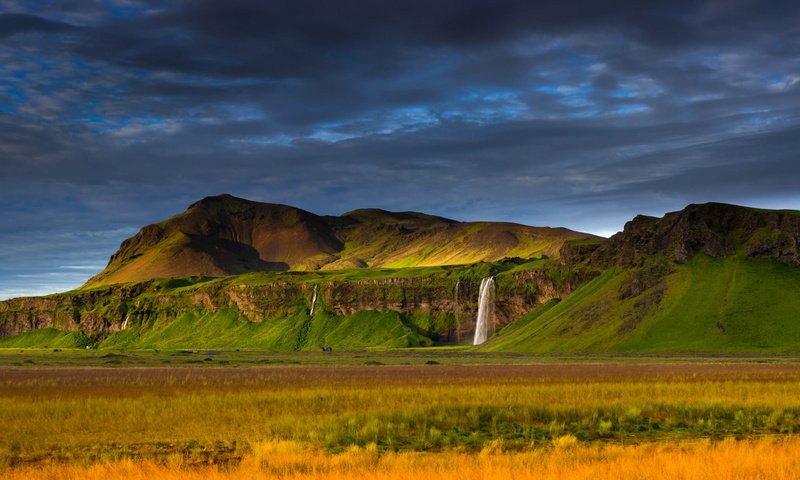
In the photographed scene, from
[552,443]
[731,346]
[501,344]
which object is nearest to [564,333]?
[501,344]

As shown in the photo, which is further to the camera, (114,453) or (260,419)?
(260,419)

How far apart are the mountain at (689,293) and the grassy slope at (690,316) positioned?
0.18 metres

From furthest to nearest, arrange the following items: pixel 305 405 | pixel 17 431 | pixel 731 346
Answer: pixel 731 346
pixel 305 405
pixel 17 431

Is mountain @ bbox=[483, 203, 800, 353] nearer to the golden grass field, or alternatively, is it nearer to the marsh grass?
the golden grass field

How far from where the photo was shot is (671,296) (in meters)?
167

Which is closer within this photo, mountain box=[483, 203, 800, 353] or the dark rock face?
mountain box=[483, 203, 800, 353]

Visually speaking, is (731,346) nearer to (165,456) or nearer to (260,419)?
(260,419)

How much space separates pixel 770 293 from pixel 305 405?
13412 centimetres

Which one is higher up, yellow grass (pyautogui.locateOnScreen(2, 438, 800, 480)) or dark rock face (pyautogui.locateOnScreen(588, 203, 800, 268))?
dark rock face (pyautogui.locateOnScreen(588, 203, 800, 268))

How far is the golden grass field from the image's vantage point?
25.6 metres

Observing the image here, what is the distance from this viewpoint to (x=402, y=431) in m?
38.0

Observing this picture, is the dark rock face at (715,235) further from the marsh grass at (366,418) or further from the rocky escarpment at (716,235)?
the marsh grass at (366,418)

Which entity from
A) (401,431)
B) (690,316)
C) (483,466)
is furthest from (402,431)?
(690,316)

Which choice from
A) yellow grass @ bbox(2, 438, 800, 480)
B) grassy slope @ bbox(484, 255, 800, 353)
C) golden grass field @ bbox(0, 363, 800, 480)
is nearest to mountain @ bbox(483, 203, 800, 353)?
grassy slope @ bbox(484, 255, 800, 353)
